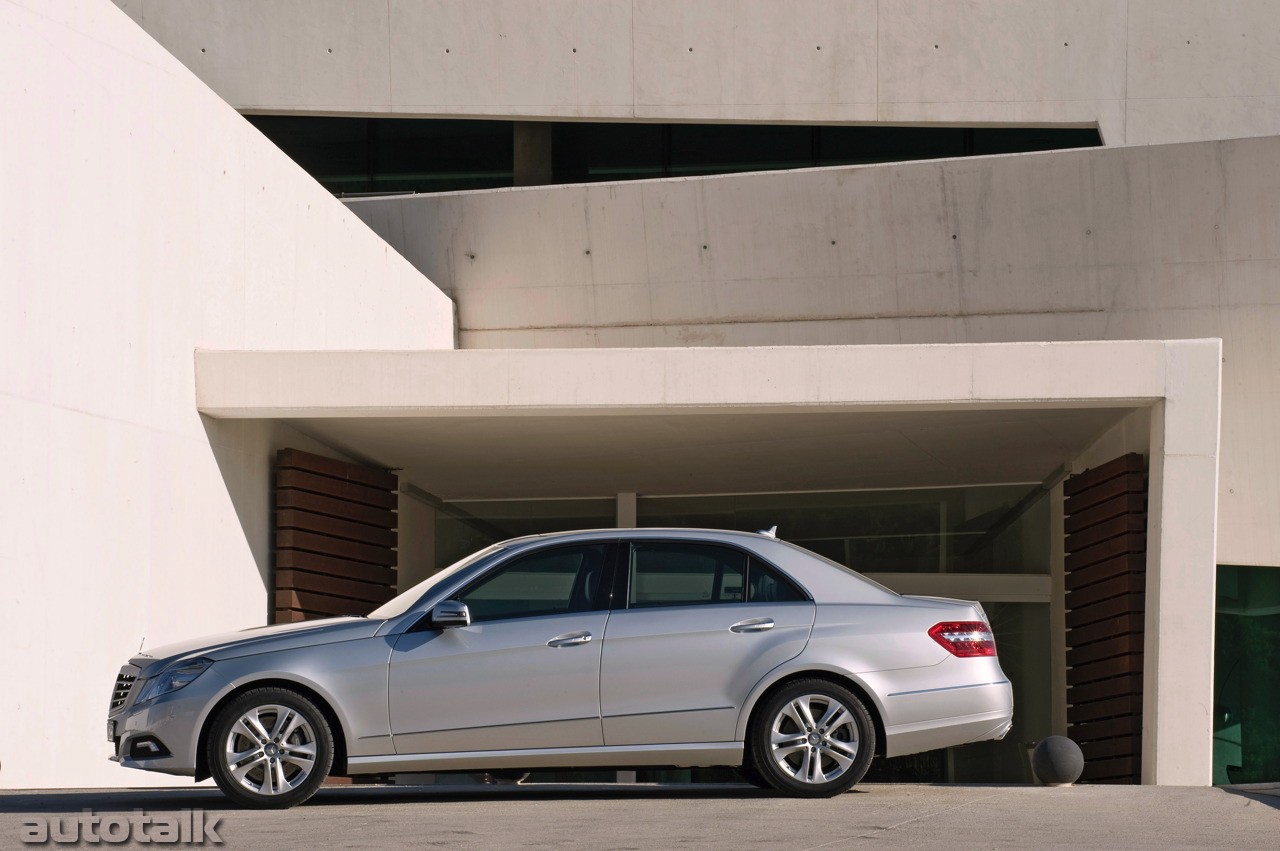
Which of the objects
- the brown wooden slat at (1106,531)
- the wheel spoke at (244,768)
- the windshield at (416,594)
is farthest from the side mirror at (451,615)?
the brown wooden slat at (1106,531)

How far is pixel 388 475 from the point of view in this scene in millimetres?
15898

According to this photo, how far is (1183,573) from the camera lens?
11648 millimetres

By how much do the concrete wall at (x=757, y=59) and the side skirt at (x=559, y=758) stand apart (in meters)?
12.8

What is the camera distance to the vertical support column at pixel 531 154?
68.1ft

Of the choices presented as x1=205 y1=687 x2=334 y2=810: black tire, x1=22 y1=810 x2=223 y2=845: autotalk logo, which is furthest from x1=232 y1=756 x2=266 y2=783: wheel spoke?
x1=22 y1=810 x2=223 y2=845: autotalk logo

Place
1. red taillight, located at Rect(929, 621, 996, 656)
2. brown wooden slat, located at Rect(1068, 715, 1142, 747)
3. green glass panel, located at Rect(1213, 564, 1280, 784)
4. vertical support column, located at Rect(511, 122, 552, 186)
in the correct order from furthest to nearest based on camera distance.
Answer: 1. vertical support column, located at Rect(511, 122, 552, 186)
2. green glass panel, located at Rect(1213, 564, 1280, 784)
3. brown wooden slat, located at Rect(1068, 715, 1142, 747)
4. red taillight, located at Rect(929, 621, 996, 656)

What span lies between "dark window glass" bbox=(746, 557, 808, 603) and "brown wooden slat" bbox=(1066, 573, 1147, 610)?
564 centimetres

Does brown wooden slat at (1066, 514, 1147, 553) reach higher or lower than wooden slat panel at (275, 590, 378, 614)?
higher

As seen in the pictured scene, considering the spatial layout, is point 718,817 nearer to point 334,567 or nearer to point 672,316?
point 334,567

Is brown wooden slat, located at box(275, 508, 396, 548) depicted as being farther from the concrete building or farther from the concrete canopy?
the concrete canopy

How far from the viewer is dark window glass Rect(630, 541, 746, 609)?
8.05 meters

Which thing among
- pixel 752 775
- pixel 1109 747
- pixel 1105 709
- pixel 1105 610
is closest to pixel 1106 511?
pixel 1105 610

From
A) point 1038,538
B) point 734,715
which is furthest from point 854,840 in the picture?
point 1038,538

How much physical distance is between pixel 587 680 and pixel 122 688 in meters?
2.44
